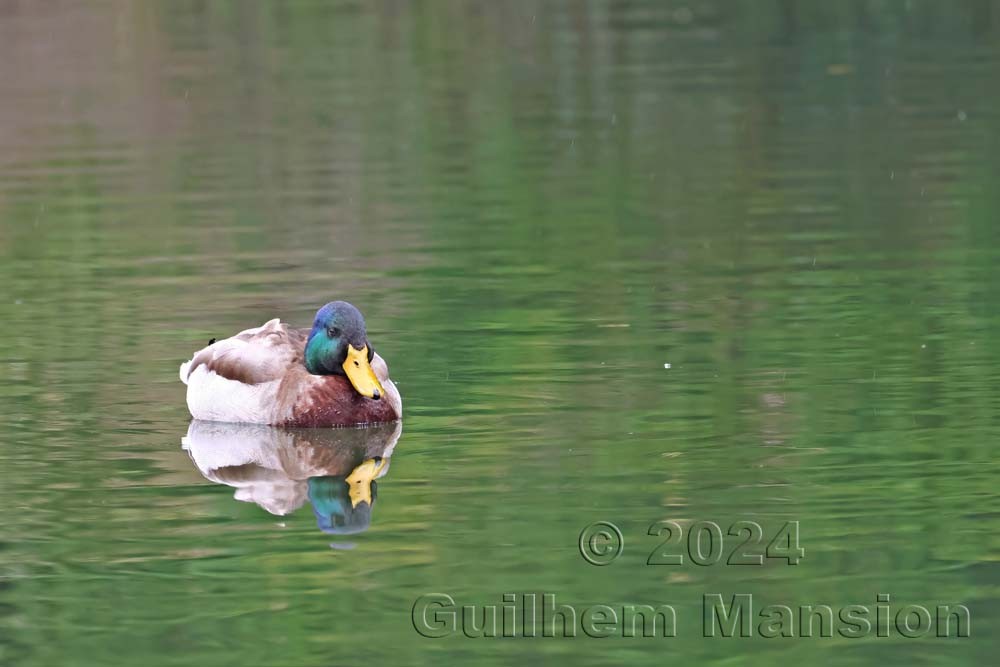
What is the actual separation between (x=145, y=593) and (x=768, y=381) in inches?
206

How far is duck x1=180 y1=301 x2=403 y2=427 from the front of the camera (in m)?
13.7

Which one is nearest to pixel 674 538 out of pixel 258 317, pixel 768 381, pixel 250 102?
pixel 768 381

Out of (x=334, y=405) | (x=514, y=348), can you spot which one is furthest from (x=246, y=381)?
(x=514, y=348)

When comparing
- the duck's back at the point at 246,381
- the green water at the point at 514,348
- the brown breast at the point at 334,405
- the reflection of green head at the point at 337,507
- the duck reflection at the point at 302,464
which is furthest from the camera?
the duck's back at the point at 246,381

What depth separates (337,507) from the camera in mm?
11898

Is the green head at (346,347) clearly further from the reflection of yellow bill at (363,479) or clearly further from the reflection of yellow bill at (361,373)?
the reflection of yellow bill at (363,479)

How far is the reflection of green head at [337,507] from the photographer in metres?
11.4

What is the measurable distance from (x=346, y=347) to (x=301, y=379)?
0.43m

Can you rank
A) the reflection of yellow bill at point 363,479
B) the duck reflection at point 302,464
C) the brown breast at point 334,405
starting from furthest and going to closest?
the brown breast at point 334,405 < the reflection of yellow bill at point 363,479 < the duck reflection at point 302,464

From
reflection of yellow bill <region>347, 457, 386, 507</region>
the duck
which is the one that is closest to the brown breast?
the duck

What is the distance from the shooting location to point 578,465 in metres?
12.4

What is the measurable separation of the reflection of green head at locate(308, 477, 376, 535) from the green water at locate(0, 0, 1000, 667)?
4 centimetres

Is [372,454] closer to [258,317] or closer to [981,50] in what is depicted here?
[258,317]

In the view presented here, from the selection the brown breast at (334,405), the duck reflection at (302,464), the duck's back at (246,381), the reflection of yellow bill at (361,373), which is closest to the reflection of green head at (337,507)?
the duck reflection at (302,464)
